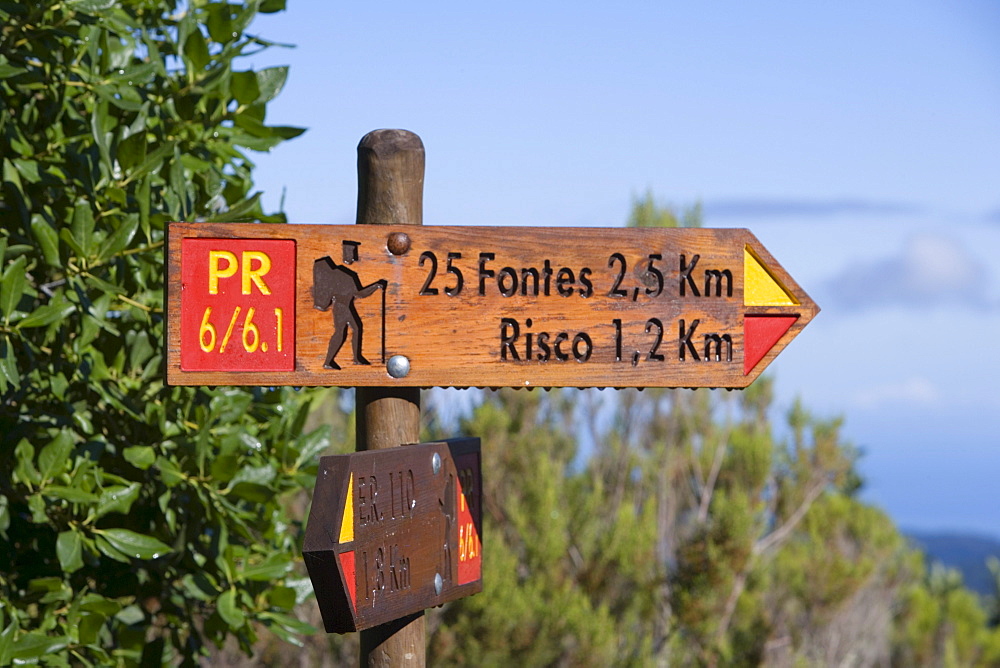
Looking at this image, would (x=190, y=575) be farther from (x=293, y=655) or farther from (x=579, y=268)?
(x=293, y=655)

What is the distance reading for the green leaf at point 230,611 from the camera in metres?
3.47

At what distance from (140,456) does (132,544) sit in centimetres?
27

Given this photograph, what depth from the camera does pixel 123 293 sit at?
10.8 feet

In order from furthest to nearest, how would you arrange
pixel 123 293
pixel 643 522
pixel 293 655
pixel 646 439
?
1. pixel 646 439
2. pixel 643 522
3. pixel 293 655
4. pixel 123 293

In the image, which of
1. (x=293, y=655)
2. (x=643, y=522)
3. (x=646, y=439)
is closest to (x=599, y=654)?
(x=643, y=522)

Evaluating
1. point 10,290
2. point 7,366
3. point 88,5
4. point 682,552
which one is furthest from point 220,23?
point 682,552

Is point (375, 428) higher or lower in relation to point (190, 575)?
higher

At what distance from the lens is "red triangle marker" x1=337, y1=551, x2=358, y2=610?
6.72 ft

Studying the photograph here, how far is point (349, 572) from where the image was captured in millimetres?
2076

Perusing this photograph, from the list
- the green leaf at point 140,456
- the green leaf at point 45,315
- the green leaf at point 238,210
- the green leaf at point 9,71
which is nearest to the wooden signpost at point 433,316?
the green leaf at point 238,210

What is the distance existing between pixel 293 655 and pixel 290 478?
8.33 meters

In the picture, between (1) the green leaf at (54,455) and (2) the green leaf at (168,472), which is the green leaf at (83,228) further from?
(2) the green leaf at (168,472)

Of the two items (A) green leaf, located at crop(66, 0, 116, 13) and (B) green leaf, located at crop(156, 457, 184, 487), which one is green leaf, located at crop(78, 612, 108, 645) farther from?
(A) green leaf, located at crop(66, 0, 116, 13)

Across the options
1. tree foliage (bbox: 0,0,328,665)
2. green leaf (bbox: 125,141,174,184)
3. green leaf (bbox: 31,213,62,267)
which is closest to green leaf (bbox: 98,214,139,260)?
tree foliage (bbox: 0,0,328,665)
